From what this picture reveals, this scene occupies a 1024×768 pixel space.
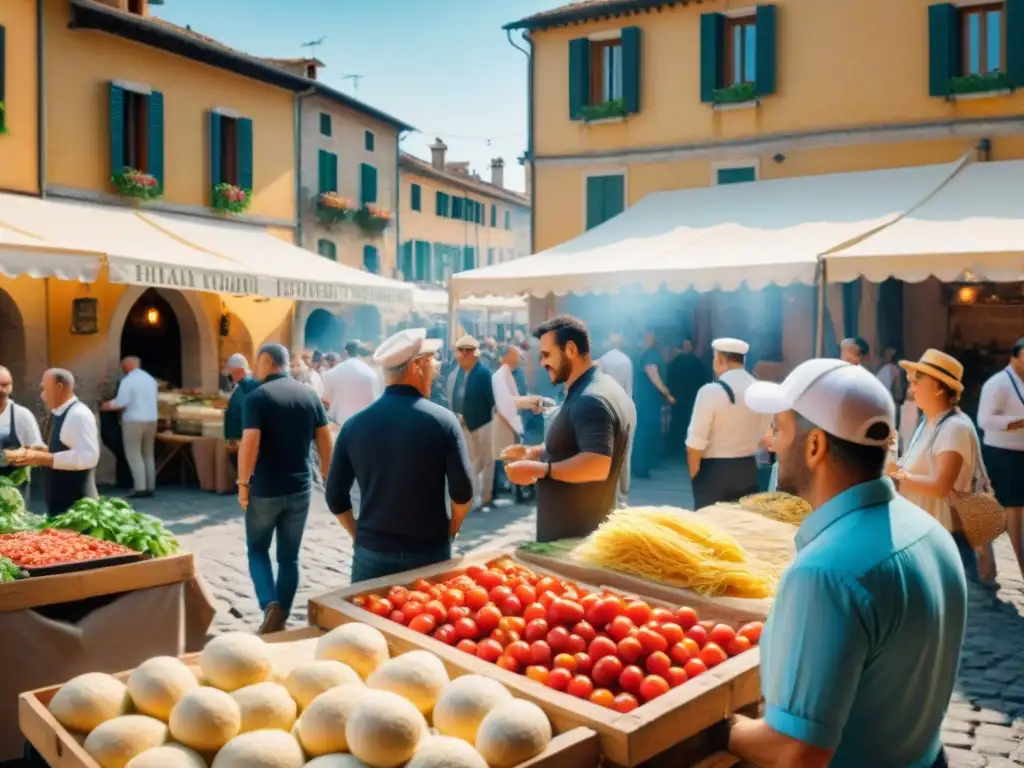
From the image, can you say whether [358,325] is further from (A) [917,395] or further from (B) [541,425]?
(A) [917,395]

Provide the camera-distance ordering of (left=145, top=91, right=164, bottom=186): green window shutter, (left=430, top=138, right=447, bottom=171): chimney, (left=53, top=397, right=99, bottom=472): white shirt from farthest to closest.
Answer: (left=430, top=138, right=447, bottom=171): chimney → (left=145, top=91, right=164, bottom=186): green window shutter → (left=53, top=397, right=99, bottom=472): white shirt

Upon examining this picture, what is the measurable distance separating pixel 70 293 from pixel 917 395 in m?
12.0

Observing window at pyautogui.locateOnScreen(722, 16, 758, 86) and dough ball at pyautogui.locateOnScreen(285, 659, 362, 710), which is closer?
dough ball at pyautogui.locateOnScreen(285, 659, 362, 710)

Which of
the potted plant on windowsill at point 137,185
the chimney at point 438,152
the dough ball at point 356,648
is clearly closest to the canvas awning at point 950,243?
the dough ball at point 356,648

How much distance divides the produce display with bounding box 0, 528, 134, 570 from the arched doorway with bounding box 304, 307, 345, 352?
18.7 metres

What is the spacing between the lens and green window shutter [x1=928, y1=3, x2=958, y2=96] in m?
14.6

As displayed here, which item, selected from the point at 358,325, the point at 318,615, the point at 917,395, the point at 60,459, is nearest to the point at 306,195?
the point at 358,325

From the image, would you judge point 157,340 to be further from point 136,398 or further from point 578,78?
point 578,78

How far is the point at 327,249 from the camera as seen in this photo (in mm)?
22547

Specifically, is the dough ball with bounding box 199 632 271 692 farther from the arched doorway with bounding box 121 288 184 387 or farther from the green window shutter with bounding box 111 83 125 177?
the arched doorway with bounding box 121 288 184 387

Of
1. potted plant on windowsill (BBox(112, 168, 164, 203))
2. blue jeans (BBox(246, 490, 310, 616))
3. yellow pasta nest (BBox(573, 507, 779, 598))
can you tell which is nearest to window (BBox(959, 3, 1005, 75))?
potted plant on windowsill (BBox(112, 168, 164, 203))

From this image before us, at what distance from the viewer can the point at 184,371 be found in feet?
54.6

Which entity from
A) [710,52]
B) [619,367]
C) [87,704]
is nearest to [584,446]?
[87,704]

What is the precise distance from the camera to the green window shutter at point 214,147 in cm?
1692
